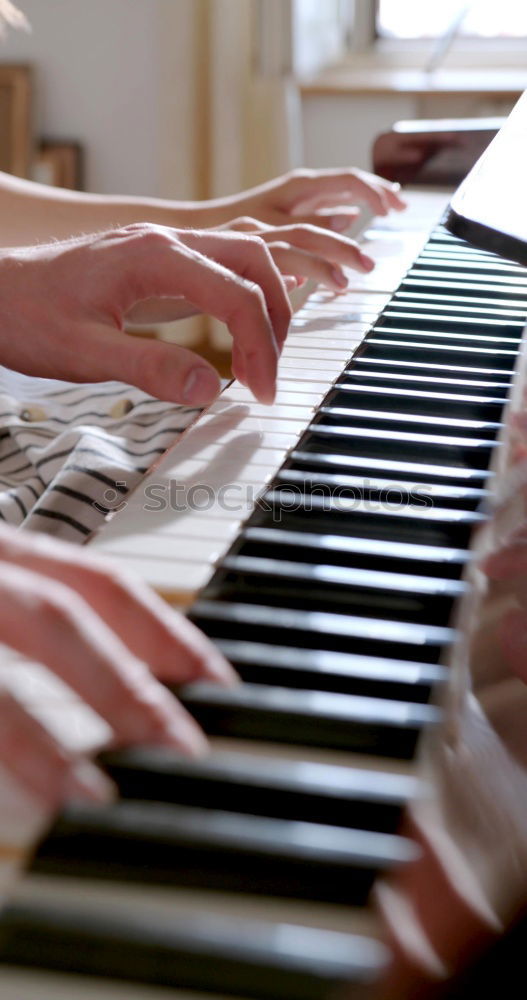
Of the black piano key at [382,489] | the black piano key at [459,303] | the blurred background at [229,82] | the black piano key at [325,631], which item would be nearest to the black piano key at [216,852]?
the black piano key at [325,631]

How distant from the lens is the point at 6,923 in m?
0.27

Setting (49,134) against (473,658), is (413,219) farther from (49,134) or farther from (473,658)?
(49,134)

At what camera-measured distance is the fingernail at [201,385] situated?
25.3 inches

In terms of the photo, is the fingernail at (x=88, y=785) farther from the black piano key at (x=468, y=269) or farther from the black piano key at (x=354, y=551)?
the black piano key at (x=468, y=269)

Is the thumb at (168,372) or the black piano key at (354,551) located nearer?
the black piano key at (354,551)

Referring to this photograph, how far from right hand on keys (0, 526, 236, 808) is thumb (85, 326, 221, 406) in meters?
0.26

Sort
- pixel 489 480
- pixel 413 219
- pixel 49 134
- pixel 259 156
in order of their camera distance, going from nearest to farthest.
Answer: pixel 489 480, pixel 413 219, pixel 259 156, pixel 49 134

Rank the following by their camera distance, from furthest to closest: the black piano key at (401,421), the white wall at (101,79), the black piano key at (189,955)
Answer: the white wall at (101,79) < the black piano key at (401,421) < the black piano key at (189,955)

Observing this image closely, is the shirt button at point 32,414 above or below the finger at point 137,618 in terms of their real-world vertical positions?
below

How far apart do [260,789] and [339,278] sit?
2.20 ft

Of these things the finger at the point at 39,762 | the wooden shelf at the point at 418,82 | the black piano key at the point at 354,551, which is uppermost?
the finger at the point at 39,762

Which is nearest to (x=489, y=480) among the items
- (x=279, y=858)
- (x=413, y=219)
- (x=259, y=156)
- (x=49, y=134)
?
(x=279, y=858)

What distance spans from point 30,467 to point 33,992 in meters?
0.61

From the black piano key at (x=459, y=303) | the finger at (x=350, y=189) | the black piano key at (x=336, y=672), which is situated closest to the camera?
the black piano key at (x=336, y=672)
